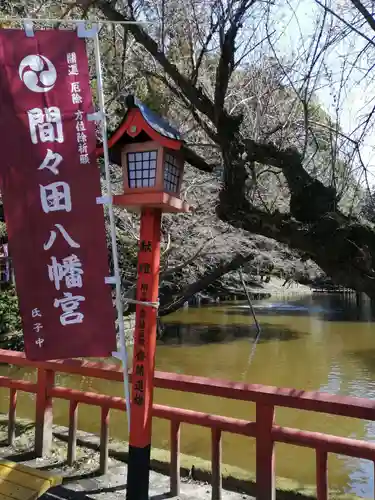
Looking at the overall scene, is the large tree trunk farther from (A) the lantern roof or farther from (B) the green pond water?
(B) the green pond water

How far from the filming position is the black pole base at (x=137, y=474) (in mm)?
2977

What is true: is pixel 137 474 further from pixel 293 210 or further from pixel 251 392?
pixel 293 210

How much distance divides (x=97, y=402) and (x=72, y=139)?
2142mm

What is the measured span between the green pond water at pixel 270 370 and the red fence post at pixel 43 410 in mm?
3184

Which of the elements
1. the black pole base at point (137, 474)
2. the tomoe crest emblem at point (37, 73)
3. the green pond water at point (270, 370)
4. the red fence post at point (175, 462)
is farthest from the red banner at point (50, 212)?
the green pond water at point (270, 370)

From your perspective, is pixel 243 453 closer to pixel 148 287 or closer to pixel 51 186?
pixel 148 287

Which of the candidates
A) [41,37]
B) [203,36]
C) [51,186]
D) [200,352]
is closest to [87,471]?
[51,186]

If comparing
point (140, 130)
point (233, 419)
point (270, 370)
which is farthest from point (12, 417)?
point (270, 370)

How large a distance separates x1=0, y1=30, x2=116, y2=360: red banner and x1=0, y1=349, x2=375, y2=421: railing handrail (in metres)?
0.81

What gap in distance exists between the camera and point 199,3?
4.91 meters

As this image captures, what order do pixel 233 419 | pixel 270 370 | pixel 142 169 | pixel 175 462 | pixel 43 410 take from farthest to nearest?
pixel 270 370, pixel 43 410, pixel 175 462, pixel 233 419, pixel 142 169

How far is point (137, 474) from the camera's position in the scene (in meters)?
2.98

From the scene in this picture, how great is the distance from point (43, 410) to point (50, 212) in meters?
2.14

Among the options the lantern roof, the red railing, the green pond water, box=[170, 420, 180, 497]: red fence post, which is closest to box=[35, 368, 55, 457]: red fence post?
the red railing
